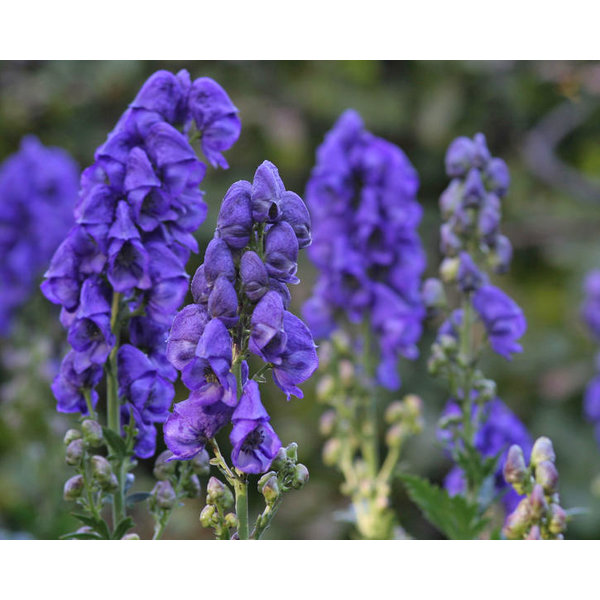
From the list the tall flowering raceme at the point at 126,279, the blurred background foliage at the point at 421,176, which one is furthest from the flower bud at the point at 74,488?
the blurred background foliage at the point at 421,176

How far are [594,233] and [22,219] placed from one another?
1679 mm

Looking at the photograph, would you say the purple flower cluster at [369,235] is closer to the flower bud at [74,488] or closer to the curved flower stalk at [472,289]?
the curved flower stalk at [472,289]

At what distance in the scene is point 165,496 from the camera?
42.7 inches

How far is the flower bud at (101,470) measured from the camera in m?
1.04

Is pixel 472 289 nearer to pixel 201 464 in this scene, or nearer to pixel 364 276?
pixel 364 276

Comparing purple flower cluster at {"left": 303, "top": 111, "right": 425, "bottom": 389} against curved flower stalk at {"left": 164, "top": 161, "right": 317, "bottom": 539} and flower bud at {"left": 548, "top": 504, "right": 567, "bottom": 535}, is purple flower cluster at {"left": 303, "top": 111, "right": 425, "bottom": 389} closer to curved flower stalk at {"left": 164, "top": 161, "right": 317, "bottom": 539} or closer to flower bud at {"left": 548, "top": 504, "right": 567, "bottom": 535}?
flower bud at {"left": 548, "top": 504, "right": 567, "bottom": 535}

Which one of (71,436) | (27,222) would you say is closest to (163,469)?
(71,436)

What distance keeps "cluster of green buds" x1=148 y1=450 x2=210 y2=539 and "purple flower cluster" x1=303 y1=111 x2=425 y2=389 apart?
0.60m

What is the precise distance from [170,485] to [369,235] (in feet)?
2.22

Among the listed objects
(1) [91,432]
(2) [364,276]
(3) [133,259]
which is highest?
(2) [364,276]

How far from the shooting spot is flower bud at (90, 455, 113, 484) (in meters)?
1.04

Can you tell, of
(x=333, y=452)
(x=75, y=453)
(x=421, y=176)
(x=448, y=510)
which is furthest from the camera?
(x=421, y=176)

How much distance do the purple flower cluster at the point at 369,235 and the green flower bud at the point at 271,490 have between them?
2.35ft
